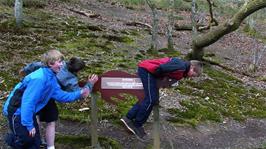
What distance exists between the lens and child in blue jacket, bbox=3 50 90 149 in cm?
529

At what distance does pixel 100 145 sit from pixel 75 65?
1663mm

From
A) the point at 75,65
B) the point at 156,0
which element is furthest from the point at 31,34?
the point at 156,0

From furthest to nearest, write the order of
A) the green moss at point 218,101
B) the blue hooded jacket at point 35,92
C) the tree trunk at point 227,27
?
the tree trunk at point 227,27
the green moss at point 218,101
the blue hooded jacket at point 35,92

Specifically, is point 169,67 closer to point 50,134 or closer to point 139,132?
point 139,132

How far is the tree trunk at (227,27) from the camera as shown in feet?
39.9

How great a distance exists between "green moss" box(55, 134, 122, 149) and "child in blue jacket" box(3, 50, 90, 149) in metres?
1.44

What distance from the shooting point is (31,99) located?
5281 millimetres

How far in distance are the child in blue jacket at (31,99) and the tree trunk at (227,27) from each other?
7.97 metres

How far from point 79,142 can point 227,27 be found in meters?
7.10

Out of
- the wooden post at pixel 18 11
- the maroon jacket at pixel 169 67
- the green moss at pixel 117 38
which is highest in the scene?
the wooden post at pixel 18 11

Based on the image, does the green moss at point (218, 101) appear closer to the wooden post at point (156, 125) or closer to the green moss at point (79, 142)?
the green moss at point (79, 142)

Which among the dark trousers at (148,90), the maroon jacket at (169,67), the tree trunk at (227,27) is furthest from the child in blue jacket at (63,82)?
the tree trunk at (227,27)

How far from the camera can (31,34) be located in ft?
45.4

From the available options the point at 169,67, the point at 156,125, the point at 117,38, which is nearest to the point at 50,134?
the point at 156,125
